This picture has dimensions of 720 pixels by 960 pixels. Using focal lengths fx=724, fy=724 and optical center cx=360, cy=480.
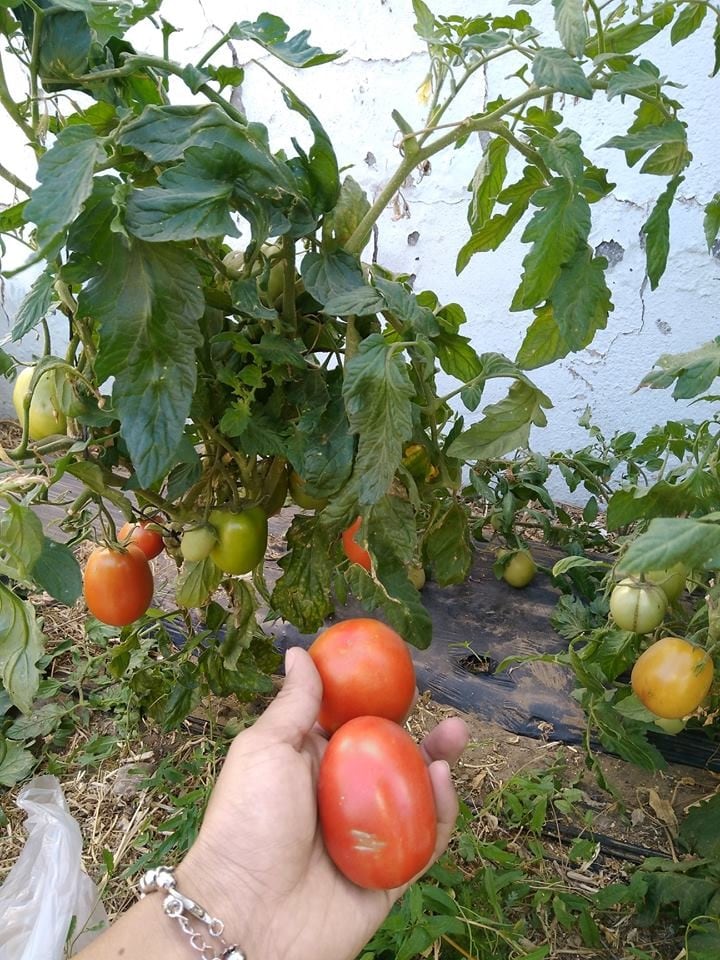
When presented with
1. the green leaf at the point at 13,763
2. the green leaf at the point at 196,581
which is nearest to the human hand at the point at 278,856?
the green leaf at the point at 196,581

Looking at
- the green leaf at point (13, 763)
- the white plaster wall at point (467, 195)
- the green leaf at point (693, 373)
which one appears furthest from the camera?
the white plaster wall at point (467, 195)

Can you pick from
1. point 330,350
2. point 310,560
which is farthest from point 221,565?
point 330,350

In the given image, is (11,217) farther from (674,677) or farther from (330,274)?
(674,677)

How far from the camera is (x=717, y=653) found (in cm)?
94

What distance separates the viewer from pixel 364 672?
78 centimetres

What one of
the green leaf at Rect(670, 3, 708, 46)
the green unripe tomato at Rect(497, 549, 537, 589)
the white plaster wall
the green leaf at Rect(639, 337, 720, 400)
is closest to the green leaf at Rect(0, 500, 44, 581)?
the green leaf at Rect(639, 337, 720, 400)

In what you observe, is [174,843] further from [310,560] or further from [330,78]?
[330,78]

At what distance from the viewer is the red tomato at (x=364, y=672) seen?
771 millimetres

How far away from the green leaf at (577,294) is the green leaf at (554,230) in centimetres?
2

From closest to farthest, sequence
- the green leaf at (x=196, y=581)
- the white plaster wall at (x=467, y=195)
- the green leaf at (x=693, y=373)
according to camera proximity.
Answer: the green leaf at (x=693, y=373)
the green leaf at (x=196, y=581)
the white plaster wall at (x=467, y=195)

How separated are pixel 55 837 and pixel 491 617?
0.93 metres

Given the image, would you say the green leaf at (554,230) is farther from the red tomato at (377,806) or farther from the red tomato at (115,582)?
the red tomato at (115,582)

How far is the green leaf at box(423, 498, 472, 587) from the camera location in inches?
38.4

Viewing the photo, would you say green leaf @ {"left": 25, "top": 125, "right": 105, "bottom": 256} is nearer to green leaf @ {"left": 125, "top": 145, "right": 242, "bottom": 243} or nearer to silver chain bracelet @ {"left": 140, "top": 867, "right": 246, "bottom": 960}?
green leaf @ {"left": 125, "top": 145, "right": 242, "bottom": 243}
